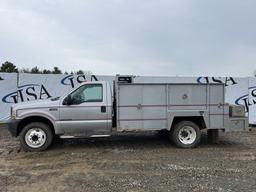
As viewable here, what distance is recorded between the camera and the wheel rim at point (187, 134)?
11820 millimetres

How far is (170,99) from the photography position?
11570mm

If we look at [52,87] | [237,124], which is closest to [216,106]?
[237,124]

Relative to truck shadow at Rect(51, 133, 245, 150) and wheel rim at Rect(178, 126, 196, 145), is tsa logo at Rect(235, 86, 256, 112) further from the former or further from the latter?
wheel rim at Rect(178, 126, 196, 145)

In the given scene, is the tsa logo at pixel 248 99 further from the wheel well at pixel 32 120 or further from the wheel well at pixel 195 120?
the wheel well at pixel 32 120

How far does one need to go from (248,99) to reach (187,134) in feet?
29.4

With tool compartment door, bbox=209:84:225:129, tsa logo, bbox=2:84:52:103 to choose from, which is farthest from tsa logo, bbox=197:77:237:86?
tool compartment door, bbox=209:84:225:129

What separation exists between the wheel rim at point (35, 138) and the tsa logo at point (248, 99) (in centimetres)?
1168

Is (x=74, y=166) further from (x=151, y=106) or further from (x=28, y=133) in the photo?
(x=151, y=106)

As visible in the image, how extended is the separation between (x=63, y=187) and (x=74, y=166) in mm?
1927

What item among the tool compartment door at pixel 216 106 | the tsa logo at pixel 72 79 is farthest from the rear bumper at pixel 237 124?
the tsa logo at pixel 72 79

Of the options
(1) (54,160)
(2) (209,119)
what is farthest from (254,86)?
(1) (54,160)

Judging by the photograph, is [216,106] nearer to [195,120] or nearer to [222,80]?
[195,120]

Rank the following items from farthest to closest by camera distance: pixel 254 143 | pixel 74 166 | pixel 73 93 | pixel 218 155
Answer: pixel 254 143 < pixel 73 93 < pixel 218 155 < pixel 74 166

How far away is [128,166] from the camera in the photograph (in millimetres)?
9102
